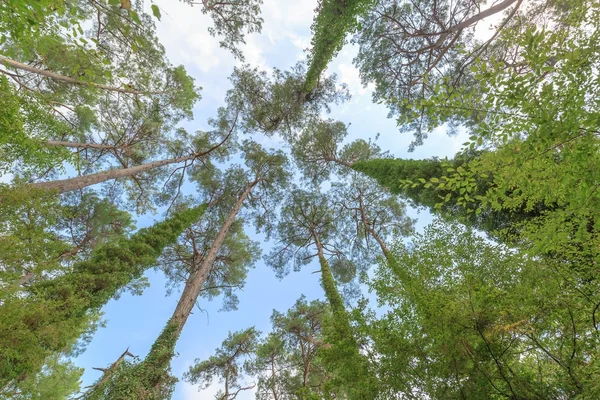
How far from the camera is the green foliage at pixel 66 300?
426cm

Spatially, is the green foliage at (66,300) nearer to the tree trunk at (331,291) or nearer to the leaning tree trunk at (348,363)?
the leaning tree trunk at (348,363)

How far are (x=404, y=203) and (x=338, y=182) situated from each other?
A: 421 centimetres

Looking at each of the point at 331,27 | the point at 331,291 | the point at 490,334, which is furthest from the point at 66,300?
the point at 331,27

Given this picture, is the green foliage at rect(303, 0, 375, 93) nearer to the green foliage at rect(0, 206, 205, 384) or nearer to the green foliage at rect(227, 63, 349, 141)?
the green foliage at rect(227, 63, 349, 141)

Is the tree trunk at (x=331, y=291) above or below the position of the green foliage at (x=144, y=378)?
above

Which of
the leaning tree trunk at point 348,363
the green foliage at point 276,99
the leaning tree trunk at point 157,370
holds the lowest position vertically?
the leaning tree trunk at point 348,363

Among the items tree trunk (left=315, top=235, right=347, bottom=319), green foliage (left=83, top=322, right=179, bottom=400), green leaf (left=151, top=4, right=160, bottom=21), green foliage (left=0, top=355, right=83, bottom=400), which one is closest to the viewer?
green leaf (left=151, top=4, right=160, bottom=21)

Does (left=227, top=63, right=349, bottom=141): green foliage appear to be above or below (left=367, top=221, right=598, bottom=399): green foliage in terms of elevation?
above

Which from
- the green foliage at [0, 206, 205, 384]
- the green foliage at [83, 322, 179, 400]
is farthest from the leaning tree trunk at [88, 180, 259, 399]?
the green foliage at [0, 206, 205, 384]

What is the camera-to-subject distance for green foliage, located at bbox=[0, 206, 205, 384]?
426 cm

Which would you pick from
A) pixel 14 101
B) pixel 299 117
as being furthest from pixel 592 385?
pixel 299 117

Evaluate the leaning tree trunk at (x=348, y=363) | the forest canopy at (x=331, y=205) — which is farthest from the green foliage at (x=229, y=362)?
the leaning tree trunk at (x=348, y=363)

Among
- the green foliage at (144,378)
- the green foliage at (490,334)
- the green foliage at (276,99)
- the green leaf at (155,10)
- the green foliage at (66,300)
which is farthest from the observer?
the green foliage at (276,99)

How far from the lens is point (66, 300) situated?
243 inches
